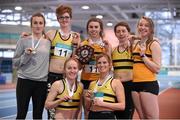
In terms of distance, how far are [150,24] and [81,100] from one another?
1.00m

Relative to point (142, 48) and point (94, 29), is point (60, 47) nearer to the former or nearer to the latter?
point (94, 29)

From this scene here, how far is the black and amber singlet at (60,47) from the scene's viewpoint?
3.26 metres

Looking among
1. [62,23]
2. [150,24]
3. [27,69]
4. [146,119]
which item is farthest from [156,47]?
[27,69]

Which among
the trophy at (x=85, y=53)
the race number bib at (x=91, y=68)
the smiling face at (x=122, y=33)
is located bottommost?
the race number bib at (x=91, y=68)

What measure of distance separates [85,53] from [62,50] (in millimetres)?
281

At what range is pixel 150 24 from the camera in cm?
306

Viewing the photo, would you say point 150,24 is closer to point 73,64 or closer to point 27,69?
point 73,64

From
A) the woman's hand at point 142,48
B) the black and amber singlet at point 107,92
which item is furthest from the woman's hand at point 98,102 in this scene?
the woman's hand at point 142,48

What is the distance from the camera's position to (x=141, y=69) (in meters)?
3.07

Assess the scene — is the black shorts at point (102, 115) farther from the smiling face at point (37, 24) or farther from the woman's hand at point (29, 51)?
the smiling face at point (37, 24)

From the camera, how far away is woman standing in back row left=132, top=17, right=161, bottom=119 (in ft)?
9.91

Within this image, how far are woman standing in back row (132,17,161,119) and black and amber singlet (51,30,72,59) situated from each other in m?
0.69

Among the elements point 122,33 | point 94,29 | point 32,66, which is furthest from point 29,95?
point 122,33

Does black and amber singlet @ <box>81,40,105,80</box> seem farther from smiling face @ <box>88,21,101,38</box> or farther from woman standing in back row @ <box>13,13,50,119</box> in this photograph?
woman standing in back row @ <box>13,13,50,119</box>
